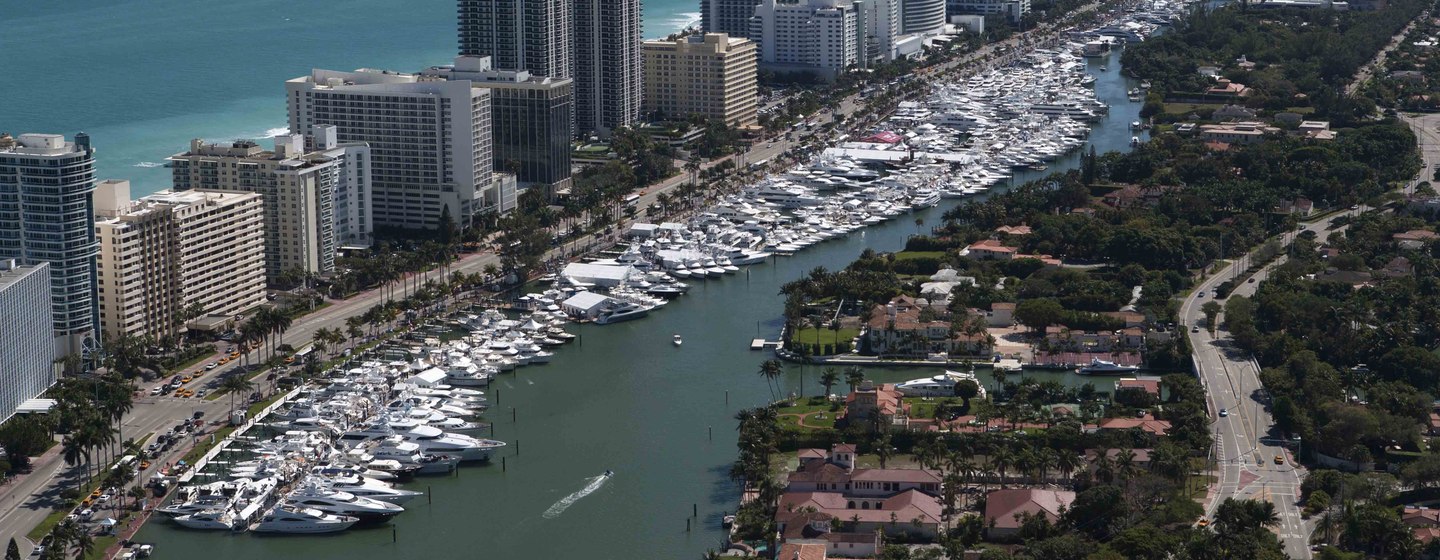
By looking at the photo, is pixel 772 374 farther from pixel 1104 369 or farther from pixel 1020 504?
pixel 1020 504

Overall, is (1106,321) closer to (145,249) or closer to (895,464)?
(895,464)

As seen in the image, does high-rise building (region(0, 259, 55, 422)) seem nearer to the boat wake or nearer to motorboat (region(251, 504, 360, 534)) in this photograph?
motorboat (region(251, 504, 360, 534))

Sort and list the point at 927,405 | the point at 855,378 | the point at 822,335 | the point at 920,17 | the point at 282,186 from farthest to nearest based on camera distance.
Answer: the point at 920,17, the point at 282,186, the point at 822,335, the point at 855,378, the point at 927,405

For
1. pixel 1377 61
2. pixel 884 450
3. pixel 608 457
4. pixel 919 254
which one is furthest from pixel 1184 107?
pixel 608 457

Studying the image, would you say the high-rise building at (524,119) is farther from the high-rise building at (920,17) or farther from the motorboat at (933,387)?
the high-rise building at (920,17)

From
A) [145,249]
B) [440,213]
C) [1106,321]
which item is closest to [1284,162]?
[1106,321]

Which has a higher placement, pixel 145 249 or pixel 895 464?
pixel 145 249
